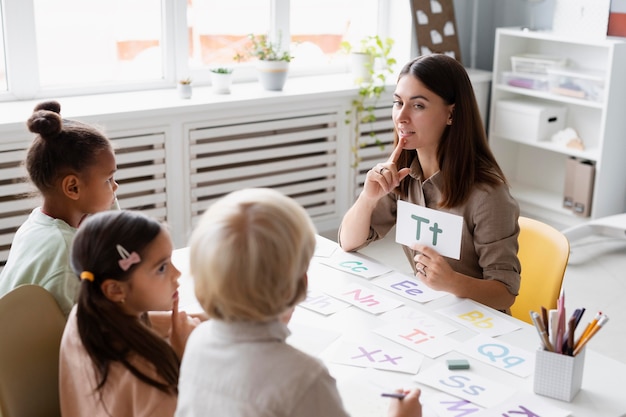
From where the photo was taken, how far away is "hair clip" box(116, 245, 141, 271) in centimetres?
135

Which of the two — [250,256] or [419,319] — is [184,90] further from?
[250,256]

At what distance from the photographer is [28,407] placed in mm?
1539

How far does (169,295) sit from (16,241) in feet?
1.67

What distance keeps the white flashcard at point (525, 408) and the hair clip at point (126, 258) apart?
65 centimetres

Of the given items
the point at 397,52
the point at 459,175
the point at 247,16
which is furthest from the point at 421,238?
the point at 397,52

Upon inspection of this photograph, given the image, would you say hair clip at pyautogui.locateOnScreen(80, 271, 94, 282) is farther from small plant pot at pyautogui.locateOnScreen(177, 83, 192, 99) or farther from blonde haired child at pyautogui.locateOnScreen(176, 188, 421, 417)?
small plant pot at pyautogui.locateOnScreen(177, 83, 192, 99)

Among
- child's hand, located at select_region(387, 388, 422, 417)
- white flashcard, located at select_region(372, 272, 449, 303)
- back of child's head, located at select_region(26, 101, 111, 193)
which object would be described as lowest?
white flashcard, located at select_region(372, 272, 449, 303)

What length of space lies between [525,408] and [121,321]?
0.72 metres

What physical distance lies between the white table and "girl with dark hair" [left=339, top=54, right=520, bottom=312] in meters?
0.13

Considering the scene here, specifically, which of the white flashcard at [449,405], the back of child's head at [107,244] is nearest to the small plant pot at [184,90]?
the back of child's head at [107,244]

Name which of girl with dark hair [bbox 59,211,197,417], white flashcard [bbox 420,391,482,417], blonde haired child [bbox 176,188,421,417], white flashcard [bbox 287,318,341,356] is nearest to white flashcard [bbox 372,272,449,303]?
white flashcard [bbox 287,318,341,356]

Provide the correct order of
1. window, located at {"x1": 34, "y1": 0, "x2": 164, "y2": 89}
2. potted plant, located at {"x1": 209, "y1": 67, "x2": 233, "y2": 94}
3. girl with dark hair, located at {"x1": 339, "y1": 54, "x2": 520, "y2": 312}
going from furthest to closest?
potted plant, located at {"x1": 209, "y1": 67, "x2": 233, "y2": 94} < window, located at {"x1": 34, "y1": 0, "x2": 164, "y2": 89} < girl with dark hair, located at {"x1": 339, "y1": 54, "x2": 520, "y2": 312}

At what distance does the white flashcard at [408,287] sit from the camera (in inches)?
74.3

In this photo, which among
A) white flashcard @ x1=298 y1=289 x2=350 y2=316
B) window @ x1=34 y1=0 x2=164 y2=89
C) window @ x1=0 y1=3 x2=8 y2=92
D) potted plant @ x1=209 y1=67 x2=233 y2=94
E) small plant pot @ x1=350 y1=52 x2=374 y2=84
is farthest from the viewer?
small plant pot @ x1=350 y1=52 x2=374 y2=84
